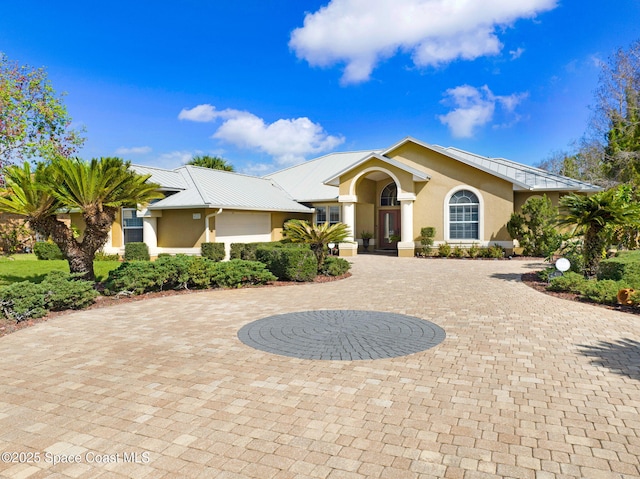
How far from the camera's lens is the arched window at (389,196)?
2523cm

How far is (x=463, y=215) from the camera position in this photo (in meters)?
21.7

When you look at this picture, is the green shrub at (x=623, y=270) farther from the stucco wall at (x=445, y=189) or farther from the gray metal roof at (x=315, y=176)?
the gray metal roof at (x=315, y=176)

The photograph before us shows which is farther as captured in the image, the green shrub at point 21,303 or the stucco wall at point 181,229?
the stucco wall at point 181,229

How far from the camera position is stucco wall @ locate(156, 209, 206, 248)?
772 inches

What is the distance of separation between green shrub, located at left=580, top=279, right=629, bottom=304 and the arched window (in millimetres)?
15317

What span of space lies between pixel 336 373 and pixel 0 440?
11.6ft

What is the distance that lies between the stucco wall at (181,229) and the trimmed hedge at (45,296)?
9296 millimetres

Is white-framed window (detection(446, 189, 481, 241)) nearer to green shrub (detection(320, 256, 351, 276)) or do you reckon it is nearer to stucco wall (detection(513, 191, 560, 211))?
stucco wall (detection(513, 191, 560, 211))

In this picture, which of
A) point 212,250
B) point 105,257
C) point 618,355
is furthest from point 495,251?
point 105,257

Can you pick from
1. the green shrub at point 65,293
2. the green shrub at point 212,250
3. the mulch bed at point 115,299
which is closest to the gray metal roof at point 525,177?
the mulch bed at point 115,299

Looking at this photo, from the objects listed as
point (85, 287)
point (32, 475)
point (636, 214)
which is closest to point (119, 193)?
point (85, 287)

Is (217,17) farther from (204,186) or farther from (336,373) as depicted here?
(336,373)

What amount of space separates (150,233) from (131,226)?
1.55 m

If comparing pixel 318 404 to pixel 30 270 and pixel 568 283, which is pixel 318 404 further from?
pixel 30 270
